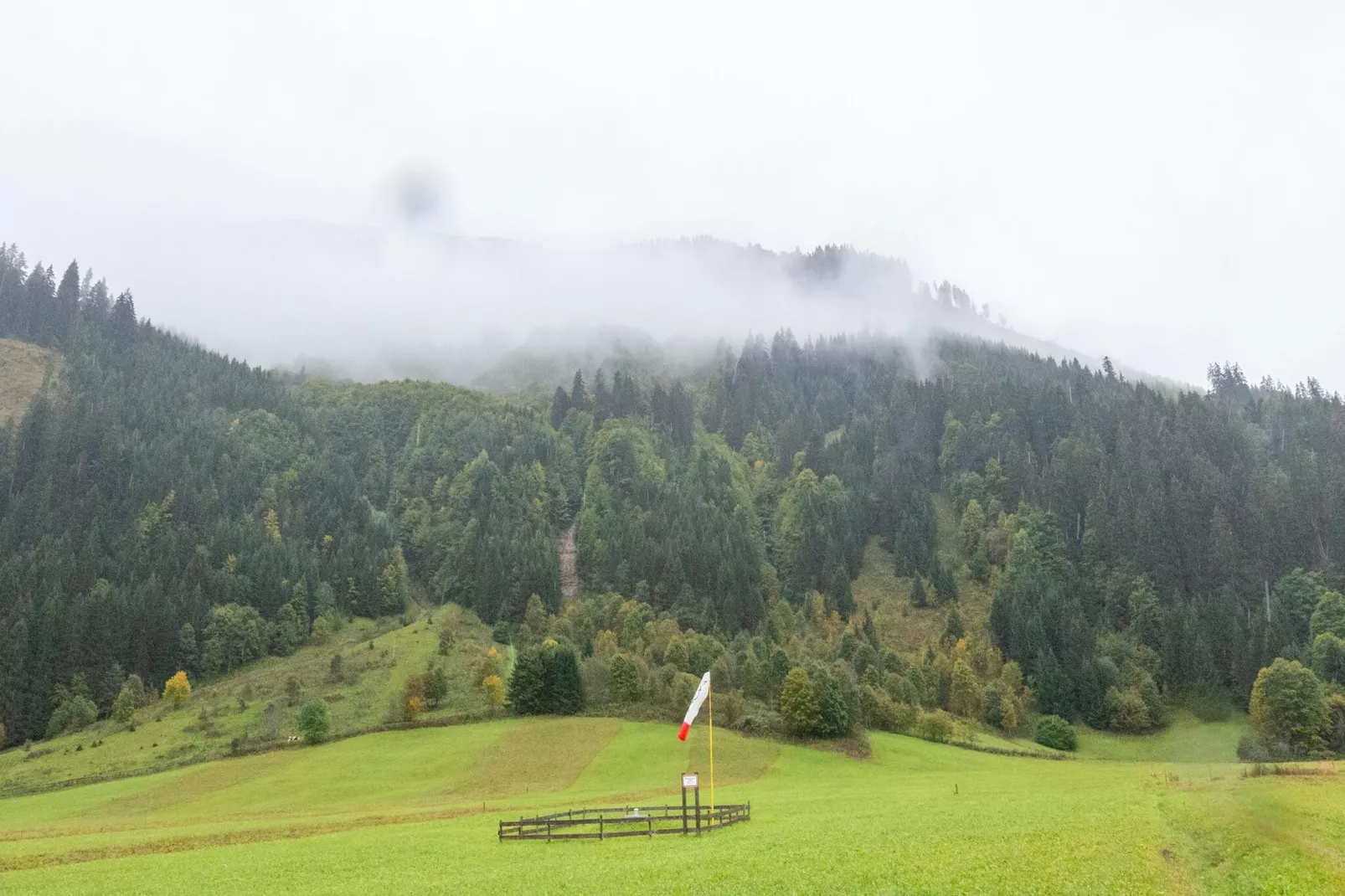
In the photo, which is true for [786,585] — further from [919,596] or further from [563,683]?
[563,683]

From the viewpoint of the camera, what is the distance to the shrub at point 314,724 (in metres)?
93.4

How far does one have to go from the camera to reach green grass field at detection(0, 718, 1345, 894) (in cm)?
2984

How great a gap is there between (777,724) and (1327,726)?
7220 cm

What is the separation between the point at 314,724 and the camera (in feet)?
307

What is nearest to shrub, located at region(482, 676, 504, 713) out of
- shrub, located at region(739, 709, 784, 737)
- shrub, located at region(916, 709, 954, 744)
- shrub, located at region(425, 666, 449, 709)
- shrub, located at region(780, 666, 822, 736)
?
shrub, located at region(425, 666, 449, 709)

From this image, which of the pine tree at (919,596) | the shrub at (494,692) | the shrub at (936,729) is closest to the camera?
the shrub at (936,729)

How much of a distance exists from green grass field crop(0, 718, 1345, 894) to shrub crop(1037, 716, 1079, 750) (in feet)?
109

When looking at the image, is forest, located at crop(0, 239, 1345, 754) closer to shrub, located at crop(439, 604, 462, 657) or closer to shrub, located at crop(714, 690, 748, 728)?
shrub, located at crop(714, 690, 748, 728)

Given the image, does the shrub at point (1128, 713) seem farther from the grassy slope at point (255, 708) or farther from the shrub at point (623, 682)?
the grassy slope at point (255, 708)

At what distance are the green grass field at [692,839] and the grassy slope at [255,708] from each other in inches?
455

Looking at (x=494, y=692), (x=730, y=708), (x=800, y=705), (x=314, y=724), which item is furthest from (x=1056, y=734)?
(x=314, y=724)

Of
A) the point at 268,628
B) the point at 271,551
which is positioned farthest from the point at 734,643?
the point at 271,551

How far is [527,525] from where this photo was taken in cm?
19225

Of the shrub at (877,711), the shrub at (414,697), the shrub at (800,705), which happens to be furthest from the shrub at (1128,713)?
the shrub at (414,697)
